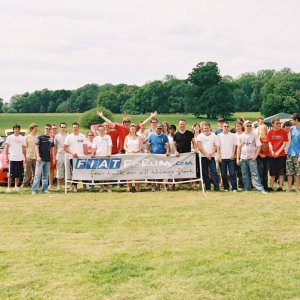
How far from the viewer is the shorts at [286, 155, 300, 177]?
13445mm

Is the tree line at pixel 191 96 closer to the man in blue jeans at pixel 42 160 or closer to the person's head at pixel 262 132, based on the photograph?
the person's head at pixel 262 132

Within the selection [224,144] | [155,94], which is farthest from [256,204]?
[155,94]

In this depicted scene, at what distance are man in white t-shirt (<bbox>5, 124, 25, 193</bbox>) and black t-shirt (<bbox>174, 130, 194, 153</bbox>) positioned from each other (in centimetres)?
445

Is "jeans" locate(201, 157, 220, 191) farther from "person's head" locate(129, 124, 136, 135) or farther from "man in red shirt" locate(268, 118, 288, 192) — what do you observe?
"person's head" locate(129, 124, 136, 135)

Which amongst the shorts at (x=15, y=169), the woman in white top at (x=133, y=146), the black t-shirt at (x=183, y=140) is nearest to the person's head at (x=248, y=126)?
the black t-shirt at (x=183, y=140)

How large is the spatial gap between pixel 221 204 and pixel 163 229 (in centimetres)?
304

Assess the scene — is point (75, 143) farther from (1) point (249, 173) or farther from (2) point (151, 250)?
(2) point (151, 250)

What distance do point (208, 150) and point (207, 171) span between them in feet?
2.13

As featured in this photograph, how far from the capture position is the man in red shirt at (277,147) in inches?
540

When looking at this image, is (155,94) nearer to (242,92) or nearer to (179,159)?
(242,92)

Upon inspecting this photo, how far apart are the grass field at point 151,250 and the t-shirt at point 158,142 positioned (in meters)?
2.53

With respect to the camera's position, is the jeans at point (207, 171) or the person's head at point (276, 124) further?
the jeans at point (207, 171)

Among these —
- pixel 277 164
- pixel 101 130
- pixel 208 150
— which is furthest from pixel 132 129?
pixel 277 164

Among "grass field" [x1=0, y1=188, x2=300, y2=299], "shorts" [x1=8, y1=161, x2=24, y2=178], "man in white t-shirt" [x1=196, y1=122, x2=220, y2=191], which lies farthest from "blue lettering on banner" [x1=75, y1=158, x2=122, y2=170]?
"grass field" [x1=0, y1=188, x2=300, y2=299]
